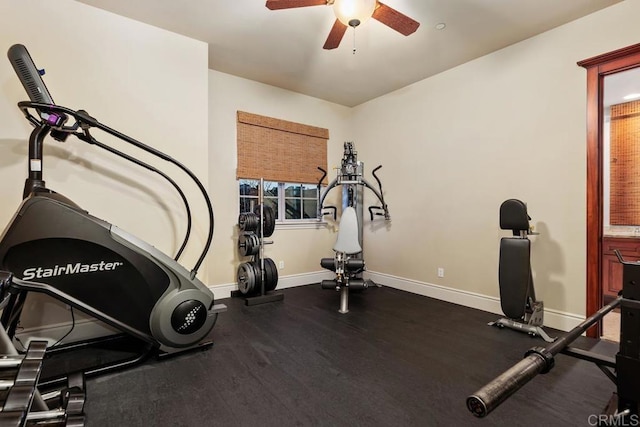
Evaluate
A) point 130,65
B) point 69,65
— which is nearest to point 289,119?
point 130,65

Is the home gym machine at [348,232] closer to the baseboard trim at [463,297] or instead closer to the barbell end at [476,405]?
the baseboard trim at [463,297]

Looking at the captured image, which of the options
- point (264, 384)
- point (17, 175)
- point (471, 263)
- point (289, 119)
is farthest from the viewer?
point (289, 119)

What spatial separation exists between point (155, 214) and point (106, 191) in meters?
0.46

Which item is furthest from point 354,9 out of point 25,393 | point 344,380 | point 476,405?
point 344,380

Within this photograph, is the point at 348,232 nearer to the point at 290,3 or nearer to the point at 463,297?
the point at 463,297

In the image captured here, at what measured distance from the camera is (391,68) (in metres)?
3.86

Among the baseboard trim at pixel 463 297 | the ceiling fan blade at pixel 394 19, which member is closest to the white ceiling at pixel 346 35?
the ceiling fan blade at pixel 394 19

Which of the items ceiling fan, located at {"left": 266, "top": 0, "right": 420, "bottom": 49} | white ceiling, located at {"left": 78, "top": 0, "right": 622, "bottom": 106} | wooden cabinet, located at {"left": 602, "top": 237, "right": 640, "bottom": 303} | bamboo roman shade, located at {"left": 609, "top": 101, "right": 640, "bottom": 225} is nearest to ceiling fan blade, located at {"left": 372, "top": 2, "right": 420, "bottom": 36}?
ceiling fan, located at {"left": 266, "top": 0, "right": 420, "bottom": 49}

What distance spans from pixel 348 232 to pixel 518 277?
1759 millimetres

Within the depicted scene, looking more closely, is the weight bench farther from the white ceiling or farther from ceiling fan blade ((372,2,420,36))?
ceiling fan blade ((372,2,420,36))

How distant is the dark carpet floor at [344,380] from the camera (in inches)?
66.5

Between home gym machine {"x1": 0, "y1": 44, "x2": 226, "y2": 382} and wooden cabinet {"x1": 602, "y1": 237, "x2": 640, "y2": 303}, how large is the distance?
4.85m

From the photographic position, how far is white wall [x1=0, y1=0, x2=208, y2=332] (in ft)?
8.14

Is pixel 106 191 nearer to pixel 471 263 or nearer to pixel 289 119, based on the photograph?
pixel 289 119
